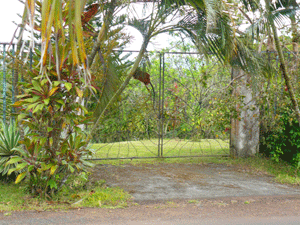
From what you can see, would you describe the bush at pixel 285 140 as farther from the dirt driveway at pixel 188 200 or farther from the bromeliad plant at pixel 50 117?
the bromeliad plant at pixel 50 117

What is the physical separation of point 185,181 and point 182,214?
161 cm

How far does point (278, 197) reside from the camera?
429 centimetres

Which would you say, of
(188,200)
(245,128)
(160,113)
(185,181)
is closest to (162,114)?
(160,113)

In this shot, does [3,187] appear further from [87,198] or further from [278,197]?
[278,197]

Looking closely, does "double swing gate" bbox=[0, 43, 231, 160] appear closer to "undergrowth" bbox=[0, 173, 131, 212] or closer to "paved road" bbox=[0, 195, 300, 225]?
"undergrowth" bbox=[0, 173, 131, 212]

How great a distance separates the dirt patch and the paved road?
36 cm

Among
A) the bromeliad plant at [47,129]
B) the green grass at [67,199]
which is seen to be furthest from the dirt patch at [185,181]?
the bromeliad plant at [47,129]

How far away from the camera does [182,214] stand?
3480 mm

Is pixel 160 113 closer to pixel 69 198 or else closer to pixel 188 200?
pixel 188 200

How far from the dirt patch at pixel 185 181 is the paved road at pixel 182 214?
1.18 feet

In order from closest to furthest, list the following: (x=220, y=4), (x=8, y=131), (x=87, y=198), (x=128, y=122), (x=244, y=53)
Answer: (x=87, y=198), (x=220, y=4), (x=8, y=131), (x=244, y=53), (x=128, y=122)

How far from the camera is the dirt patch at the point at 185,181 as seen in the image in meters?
4.37

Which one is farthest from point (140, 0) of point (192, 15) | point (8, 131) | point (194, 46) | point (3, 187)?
point (3, 187)

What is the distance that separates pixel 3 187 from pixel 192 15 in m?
4.12
